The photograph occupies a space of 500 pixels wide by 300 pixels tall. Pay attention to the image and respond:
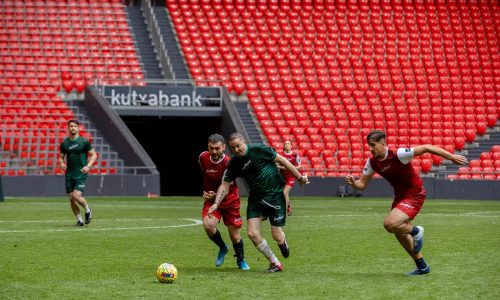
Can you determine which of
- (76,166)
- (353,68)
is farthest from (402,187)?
(353,68)

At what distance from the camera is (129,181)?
37781 millimetres

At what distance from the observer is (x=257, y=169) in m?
12.9

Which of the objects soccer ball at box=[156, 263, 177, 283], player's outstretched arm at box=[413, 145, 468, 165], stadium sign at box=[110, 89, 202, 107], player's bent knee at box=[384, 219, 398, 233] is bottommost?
stadium sign at box=[110, 89, 202, 107]

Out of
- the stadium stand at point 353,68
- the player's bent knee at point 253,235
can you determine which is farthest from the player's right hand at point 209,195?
the stadium stand at point 353,68

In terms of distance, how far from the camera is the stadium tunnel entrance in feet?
151

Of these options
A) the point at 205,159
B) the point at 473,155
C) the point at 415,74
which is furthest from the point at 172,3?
the point at 205,159

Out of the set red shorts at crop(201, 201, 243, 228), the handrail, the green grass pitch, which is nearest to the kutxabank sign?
the handrail

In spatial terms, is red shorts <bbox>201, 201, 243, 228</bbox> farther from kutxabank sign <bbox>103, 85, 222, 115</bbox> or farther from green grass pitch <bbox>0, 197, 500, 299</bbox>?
kutxabank sign <bbox>103, 85, 222, 115</bbox>

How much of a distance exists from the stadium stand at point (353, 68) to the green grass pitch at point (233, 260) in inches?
729

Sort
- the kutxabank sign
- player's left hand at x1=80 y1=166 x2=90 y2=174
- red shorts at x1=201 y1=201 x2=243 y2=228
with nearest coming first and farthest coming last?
red shorts at x1=201 y1=201 x2=243 y2=228 < player's left hand at x1=80 y1=166 x2=90 y2=174 < the kutxabank sign

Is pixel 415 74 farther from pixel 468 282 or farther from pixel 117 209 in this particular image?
pixel 468 282

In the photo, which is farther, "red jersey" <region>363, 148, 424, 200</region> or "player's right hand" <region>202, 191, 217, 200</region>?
"player's right hand" <region>202, 191, 217, 200</region>

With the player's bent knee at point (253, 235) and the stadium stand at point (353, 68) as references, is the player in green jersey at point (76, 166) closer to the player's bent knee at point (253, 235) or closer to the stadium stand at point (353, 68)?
the player's bent knee at point (253, 235)

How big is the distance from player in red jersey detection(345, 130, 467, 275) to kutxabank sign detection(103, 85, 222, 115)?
1149 inches
